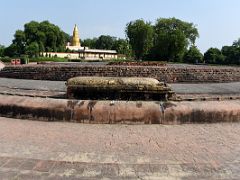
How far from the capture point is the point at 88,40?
124375 millimetres

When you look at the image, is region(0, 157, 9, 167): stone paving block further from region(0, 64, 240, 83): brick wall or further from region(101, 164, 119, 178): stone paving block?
region(0, 64, 240, 83): brick wall

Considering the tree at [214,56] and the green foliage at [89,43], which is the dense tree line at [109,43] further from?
the tree at [214,56]

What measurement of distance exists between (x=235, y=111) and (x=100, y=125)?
2389 millimetres

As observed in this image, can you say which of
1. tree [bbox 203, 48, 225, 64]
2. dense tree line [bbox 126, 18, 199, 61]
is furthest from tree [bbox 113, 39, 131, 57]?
tree [bbox 203, 48, 225, 64]

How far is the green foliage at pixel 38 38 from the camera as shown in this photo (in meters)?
73.9

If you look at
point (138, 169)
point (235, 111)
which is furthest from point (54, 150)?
point (235, 111)

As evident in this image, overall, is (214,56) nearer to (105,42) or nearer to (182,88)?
(182,88)

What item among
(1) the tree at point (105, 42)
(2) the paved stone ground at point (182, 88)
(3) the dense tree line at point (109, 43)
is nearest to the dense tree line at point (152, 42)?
(3) the dense tree line at point (109, 43)

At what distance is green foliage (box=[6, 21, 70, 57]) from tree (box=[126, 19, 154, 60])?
67.6 ft

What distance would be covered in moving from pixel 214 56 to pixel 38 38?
38.9 meters

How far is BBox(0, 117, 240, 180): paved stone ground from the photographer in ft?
12.1

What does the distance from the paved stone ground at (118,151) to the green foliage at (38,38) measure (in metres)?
67.9

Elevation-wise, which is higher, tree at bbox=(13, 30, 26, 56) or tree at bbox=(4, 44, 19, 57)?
tree at bbox=(13, 30, 26, 56)

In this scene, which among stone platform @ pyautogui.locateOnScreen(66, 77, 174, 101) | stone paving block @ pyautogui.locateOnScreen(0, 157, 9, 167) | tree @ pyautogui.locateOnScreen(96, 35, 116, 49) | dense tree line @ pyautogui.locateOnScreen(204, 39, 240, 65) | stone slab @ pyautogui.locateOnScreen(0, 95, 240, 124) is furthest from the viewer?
tree @ pyautogui.locateOnScreen(96, 35, 116, 49)
